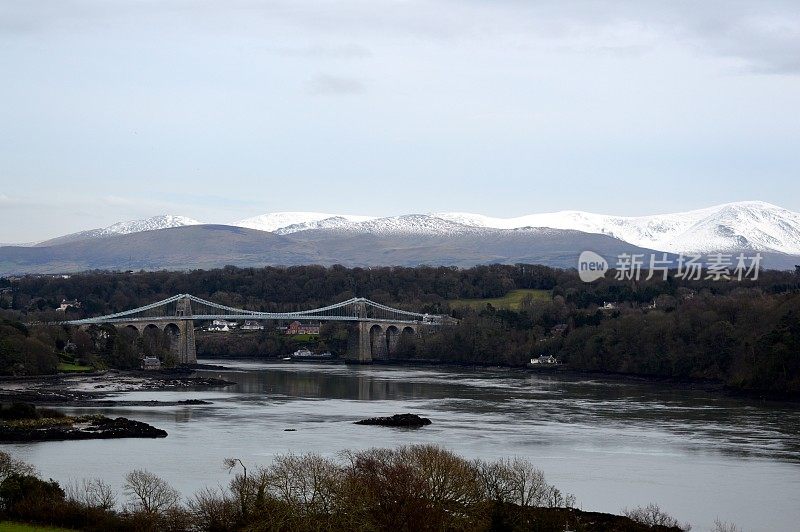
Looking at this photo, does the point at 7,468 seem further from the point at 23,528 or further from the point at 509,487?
the point at 509,487

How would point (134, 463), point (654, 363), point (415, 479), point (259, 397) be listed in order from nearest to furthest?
point (415, 479), point (134, 463), point (259, 397), point (654, 363)

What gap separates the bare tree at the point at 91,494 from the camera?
15.8 m

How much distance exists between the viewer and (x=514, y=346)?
2315 inches

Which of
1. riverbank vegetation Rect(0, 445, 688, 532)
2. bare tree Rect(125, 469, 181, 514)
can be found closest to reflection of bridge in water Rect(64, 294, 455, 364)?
bare tree Rect(125, 469, 181, 514)

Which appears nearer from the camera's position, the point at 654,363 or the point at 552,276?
the point at 654,363

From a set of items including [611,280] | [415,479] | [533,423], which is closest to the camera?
[415,479]

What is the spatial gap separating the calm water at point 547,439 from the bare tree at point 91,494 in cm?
65

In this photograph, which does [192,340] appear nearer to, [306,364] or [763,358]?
[306,364]

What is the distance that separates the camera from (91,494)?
17375mm

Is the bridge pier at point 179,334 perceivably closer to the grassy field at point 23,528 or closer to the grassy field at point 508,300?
the grassy field at point 508,300

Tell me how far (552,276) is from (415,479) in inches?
2530

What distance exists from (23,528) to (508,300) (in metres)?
60.1

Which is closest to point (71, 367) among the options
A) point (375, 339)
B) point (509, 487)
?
point (375, 339)

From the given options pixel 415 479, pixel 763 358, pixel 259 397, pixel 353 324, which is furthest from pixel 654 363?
pixel 415 479
